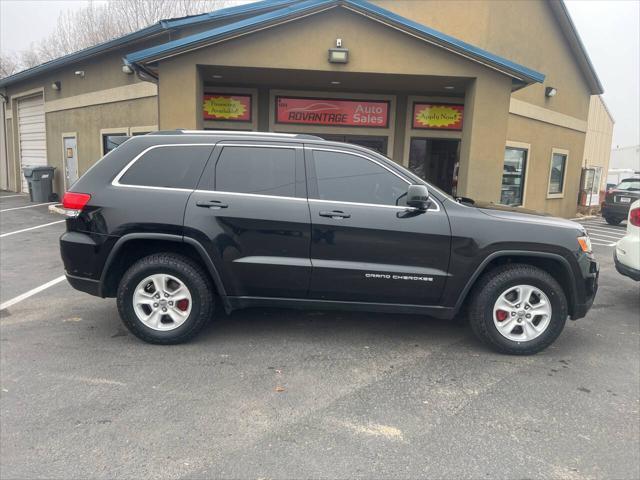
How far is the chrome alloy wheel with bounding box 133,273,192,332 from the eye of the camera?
4.44m

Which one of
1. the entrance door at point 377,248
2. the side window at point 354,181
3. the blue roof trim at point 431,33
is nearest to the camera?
the entrance door at point 377,248

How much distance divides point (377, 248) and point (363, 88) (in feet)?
25.4

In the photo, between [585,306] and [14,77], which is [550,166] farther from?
[14,77]

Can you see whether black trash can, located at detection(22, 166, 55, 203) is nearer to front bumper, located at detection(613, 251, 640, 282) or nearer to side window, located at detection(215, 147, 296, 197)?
side window, located at detection(215, 147, 296, 197)

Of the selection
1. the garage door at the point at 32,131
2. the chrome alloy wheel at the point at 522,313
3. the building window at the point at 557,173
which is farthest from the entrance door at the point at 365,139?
the garage door at the point at 32,131

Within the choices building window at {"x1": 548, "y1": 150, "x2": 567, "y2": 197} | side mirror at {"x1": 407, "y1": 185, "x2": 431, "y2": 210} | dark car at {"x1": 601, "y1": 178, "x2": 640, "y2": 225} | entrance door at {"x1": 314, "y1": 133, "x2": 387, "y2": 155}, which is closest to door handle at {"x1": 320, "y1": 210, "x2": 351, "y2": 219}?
side mirror at {"x1": 407, "y1": 185, "x2": 431, "y2": 210}

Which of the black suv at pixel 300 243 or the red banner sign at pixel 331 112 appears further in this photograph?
the red banner sign at pixel 331 112

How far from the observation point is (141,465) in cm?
279

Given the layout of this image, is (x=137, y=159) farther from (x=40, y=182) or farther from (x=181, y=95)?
(x=40, y=182)

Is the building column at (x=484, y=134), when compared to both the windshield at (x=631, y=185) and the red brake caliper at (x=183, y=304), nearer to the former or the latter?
the red brake caliper at (x=183, y=304)

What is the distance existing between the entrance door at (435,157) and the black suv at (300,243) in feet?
26.9

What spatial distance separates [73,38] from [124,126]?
87.3ft

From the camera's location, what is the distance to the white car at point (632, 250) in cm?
569

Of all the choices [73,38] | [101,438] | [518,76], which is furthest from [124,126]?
[73,38]
